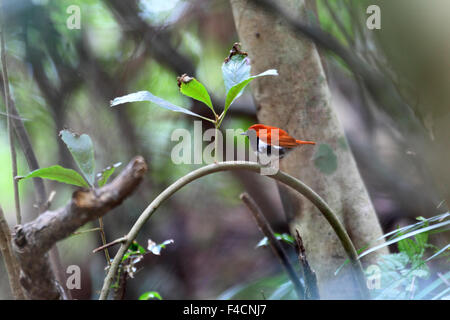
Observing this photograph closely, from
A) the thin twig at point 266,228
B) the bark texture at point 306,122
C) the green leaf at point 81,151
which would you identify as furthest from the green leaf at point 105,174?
the bark texture at point 306,122

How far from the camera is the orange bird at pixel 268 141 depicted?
22.9 inches

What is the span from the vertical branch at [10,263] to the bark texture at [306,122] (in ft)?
1.60

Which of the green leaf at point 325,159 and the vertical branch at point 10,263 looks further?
the green leaf at point 325,159

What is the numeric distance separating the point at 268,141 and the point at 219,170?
22 cm

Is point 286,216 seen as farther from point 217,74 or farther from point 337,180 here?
point 217,74

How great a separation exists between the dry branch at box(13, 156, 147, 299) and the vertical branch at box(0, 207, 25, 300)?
0.07 metres

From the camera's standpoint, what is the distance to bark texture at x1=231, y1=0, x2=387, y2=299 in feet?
2.45

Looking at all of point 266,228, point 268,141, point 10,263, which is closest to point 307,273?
Answer: point 266,228

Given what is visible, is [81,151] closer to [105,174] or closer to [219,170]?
[105,174]

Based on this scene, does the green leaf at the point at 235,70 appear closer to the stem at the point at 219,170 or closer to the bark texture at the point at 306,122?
the stem at the point at 219,170

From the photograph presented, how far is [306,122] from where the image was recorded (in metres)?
0.77

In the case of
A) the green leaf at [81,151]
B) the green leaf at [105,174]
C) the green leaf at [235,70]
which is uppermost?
the green leaf at [235,70]

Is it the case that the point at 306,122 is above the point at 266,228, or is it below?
above
